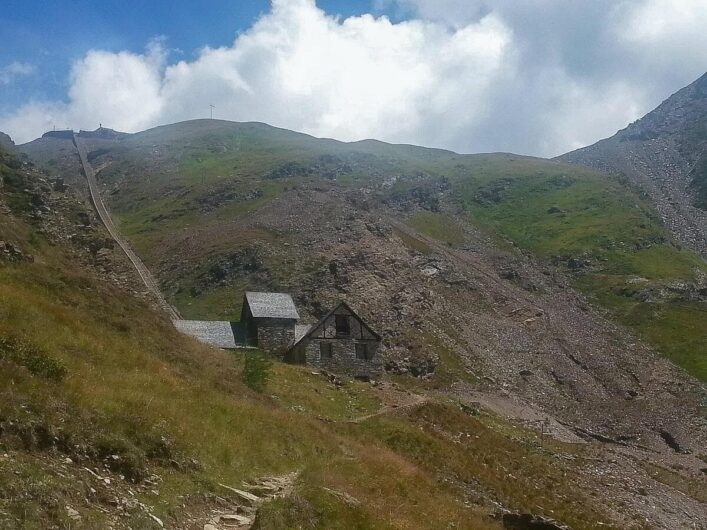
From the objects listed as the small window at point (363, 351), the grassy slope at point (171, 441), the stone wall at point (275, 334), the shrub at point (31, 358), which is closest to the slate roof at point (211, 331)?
the stone wall at point (275, 334)

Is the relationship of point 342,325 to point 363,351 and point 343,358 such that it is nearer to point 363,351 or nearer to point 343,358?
point 343,358

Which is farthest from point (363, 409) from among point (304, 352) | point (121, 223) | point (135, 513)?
point (121, 223)

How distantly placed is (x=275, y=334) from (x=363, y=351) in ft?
32.4

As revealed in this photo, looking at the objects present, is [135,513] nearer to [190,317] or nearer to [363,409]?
[363,409]

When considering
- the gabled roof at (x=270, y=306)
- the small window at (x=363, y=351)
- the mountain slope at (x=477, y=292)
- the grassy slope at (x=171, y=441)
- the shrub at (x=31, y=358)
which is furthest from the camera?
the mountain slope at (x=477, y=292)

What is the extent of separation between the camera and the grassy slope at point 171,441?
14875 mm

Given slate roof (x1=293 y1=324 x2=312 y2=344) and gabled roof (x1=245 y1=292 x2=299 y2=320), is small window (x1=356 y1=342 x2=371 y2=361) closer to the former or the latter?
slate roof (x1=293 y1=324 x2=312 y2=344)

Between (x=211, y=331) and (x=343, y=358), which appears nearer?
(x=343, y=358)

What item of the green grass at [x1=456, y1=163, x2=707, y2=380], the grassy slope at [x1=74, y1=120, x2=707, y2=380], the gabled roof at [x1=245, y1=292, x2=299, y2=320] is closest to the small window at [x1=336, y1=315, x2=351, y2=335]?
the gabled roof at [x1=245, y1=292, x2=299, y2=320]

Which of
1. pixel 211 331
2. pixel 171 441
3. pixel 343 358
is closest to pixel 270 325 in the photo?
pixel 211 331

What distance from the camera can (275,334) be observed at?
65.9m

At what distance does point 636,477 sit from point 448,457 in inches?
871

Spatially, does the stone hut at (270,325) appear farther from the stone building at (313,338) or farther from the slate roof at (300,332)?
the slate roof at (300,332)

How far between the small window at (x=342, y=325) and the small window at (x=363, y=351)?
1.87m
